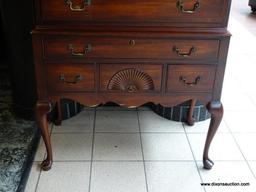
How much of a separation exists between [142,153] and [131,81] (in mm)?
495

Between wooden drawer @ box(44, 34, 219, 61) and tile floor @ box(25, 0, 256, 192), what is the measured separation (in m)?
0.59

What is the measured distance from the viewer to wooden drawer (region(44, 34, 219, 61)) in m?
1.42

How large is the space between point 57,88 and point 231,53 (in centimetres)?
216

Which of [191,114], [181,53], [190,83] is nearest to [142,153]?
[191,114]

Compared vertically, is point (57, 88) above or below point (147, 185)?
above

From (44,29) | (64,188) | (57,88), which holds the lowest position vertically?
(64,188)

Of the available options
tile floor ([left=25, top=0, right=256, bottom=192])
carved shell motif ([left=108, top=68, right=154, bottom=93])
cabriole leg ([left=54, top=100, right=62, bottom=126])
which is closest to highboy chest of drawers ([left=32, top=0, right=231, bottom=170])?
carved shell motif ([left=108, top=68, right=154, bottom=93])

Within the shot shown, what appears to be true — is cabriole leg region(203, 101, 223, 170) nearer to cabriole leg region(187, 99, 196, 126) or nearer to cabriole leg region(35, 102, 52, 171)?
cabriole leg region(187, 99, 196, 126)

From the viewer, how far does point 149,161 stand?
5.88ft

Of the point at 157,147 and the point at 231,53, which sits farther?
the point at 231,53

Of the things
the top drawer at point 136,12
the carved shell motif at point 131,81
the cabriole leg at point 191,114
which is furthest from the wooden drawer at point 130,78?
the cabriole leg at point 191,114

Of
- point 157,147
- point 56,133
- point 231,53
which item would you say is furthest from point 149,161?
point 231,53

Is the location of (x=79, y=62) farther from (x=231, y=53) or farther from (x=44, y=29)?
(x=231, y=53)

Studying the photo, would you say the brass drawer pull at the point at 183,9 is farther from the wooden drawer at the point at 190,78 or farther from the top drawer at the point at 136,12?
the wooden drawer at the point at 190,78
